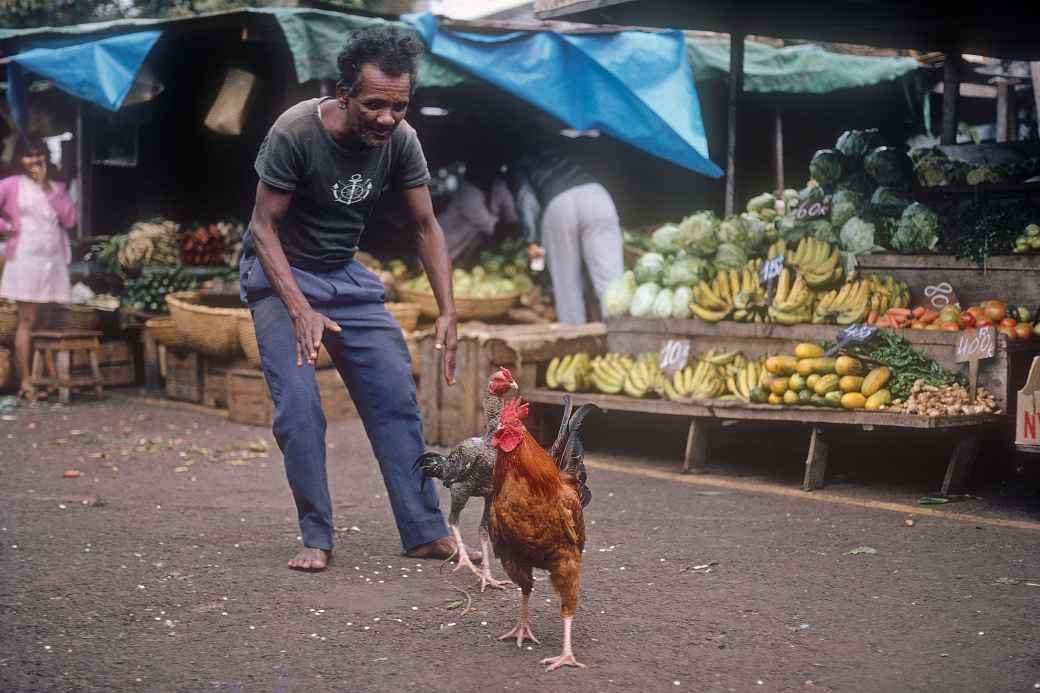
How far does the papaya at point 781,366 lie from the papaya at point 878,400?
56 centimetres

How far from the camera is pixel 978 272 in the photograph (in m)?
7.19

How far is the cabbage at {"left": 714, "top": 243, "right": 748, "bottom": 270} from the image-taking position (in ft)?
26.8

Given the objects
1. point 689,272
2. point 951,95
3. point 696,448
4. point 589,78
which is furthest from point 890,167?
point 589,78

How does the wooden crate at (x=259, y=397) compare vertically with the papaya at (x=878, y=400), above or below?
below

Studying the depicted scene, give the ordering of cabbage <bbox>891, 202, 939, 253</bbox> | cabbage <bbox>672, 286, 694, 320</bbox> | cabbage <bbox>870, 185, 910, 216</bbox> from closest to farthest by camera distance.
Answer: cabbage <bbox>891, 202, 939, 253</bbox> < cabbage <bbox>870, 185, 910, 216</bbox> < cabbage <bbox>672, 286, 694, 320</bbox>

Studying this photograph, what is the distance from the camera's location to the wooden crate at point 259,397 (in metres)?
9.71

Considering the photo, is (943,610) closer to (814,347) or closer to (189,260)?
(814,347)

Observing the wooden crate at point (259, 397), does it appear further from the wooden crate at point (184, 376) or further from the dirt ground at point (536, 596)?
the dirt ground at point (536, 596)

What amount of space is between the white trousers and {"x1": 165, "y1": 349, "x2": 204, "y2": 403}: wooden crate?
3508 mm

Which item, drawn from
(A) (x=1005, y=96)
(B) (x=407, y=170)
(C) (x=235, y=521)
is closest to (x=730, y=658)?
(B) (x=407, y=170)

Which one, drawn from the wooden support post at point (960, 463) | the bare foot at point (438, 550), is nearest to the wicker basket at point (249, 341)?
the bare foot at point (438, 550)

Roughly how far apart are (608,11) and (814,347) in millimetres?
2567

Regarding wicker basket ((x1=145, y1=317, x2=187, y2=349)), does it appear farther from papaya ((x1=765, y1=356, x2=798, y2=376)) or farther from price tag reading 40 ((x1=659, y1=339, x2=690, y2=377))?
papaya ((x1=765, y1=356, x2=798, y2=376))

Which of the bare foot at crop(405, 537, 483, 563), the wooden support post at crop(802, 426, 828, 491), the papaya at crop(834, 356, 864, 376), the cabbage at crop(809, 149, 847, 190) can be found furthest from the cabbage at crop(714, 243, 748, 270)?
the bare foot at crop(405, 537, 483, 563)
